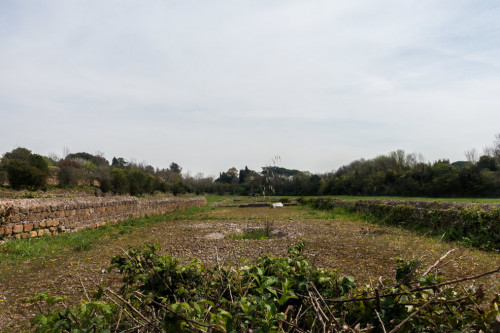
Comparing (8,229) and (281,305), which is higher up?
(281,305)

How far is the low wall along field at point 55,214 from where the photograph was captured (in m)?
7.64

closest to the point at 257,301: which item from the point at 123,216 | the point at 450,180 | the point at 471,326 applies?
the point at 471,326

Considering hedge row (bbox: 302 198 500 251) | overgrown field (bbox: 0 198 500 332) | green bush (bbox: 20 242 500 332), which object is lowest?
overgrown field (bbox: 0 198 500 332)

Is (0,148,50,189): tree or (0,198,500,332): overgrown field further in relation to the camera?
(0,148,50,189): tree

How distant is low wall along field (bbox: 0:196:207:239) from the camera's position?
25.1 ft

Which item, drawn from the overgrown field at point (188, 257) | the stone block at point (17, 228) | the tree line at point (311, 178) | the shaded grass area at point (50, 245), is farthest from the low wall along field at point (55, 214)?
the tree line at point (311, 178)

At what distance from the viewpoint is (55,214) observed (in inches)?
363

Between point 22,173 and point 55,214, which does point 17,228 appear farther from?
point 22,173

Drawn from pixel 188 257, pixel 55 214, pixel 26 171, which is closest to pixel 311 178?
pixel 26 171

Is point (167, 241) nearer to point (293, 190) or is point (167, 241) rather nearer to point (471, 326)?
point (471, 326)

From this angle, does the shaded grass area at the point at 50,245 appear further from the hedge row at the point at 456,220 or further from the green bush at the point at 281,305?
the hedge row at the point at 456,220

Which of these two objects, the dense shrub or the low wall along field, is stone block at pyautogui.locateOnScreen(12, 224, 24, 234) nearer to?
the low wall along field

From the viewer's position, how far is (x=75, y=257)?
6.82 m

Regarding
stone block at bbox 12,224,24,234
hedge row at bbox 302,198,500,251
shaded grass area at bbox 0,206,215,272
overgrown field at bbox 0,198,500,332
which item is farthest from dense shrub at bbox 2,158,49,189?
hedge row at bbox 302,198,500,251
